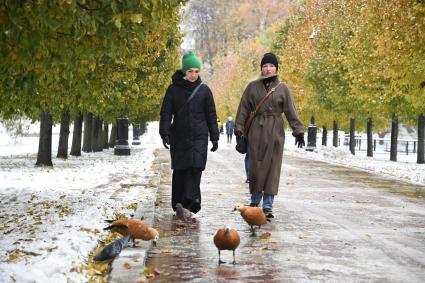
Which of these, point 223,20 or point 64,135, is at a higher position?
point 223,20

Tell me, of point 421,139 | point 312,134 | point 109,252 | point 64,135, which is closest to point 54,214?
point 109,252

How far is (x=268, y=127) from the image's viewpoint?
30.8 feet

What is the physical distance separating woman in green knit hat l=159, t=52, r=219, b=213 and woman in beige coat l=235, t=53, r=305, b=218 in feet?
1.86

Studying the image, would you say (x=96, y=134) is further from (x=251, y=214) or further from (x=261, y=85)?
(x=251, y=214)

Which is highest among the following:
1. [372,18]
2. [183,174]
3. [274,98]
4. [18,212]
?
[372,18]

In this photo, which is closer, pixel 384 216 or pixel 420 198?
pixel 384 216

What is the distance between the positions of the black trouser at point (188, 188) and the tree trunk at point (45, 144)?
11.4 m

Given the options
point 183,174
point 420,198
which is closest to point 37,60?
point 183,174

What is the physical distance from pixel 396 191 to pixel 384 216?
176 inches

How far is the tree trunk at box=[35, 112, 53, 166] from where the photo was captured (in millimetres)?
20172

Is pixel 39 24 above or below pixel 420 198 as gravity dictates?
above

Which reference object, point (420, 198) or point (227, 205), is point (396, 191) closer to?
point (420, 198)

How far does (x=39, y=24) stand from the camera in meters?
6.00

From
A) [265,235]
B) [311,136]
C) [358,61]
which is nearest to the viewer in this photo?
[265,235]
